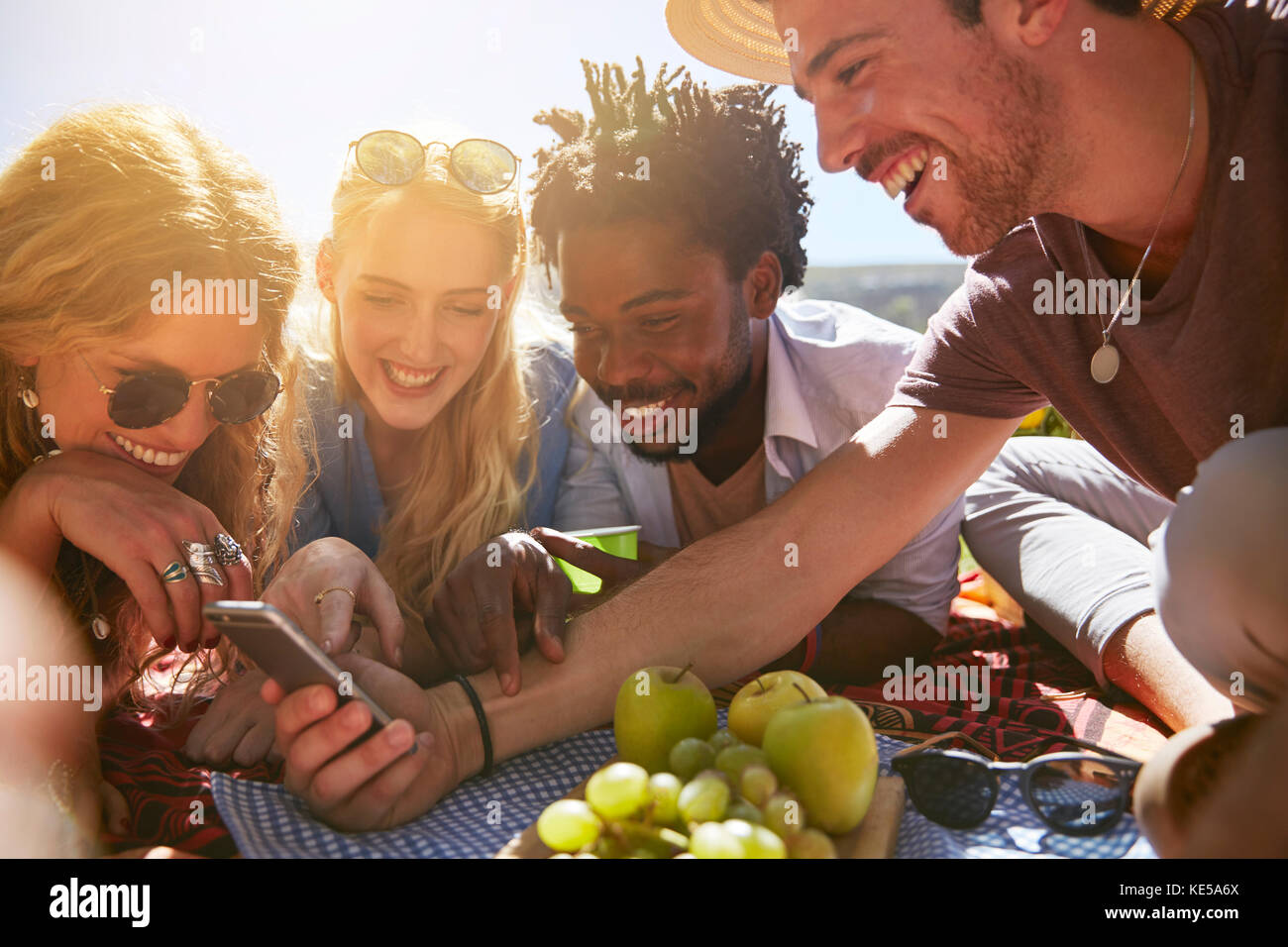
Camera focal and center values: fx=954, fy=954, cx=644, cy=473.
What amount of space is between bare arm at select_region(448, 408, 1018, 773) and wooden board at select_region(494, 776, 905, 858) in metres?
0.46

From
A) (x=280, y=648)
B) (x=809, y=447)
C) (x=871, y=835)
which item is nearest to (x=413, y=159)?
(x=809, y=447)

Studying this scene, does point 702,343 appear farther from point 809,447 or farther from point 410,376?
point 410,376

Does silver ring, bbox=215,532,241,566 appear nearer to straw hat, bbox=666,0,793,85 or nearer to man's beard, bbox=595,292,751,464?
man's beard, bbox=595,292,751,464

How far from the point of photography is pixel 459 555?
3.22 meters

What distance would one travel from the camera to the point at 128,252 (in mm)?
2230

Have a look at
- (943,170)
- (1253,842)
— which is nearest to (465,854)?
(1253,842)

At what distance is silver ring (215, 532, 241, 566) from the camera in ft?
6.81

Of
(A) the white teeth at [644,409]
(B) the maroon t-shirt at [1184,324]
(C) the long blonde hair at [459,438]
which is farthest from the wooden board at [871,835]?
(A) the white teeth at [644,409]

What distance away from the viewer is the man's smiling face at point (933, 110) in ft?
7.10

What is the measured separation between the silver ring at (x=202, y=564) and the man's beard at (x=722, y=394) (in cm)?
157

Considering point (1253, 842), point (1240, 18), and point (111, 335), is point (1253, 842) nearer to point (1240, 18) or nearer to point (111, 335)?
point (1240, 18)

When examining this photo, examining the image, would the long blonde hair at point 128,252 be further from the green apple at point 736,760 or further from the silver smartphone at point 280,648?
the green apple at point 736,760

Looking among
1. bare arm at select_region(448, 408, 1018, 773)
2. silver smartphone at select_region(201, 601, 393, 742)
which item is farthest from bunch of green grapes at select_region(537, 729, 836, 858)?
bare arm at select_region(448, 408, 1018, 773)
